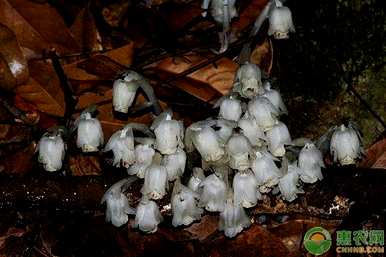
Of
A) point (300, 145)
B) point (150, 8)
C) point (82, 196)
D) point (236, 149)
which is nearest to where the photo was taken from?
point (236, 149)

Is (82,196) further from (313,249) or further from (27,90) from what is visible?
(313,249)

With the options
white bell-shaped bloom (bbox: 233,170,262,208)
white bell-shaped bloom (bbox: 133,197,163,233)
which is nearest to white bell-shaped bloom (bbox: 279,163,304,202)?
white bell-shaped bloom (bbox: 233,170,262,208)

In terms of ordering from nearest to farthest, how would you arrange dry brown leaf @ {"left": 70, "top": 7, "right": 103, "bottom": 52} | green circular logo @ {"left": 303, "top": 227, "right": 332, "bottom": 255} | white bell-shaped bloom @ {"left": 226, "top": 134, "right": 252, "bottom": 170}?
white bell-shaped bloom @ {"left": 226, "top": 134, "right": 252, "bottom": 170} < green circular logo @ {"left": 303, "top": 227, "right": 332, "bottom": 255} < dry brown leaf @ {"left": 70, "top": 7, "right": 103, "bottom": 52}

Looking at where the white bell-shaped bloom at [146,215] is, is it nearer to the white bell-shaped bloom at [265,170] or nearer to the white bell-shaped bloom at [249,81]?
the white bell-shaped bloom at [265,170]

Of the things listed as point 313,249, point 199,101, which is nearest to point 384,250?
point 313,249

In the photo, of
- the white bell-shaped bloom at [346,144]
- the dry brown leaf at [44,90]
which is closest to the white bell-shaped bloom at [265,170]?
A: the white bell-shaped bloom at [346,144]

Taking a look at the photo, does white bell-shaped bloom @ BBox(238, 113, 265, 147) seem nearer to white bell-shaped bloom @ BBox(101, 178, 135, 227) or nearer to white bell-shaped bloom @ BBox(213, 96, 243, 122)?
white bell-shaped bloom @ BBox(213, 96, 243, 122)

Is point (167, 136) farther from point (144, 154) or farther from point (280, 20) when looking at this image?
point (280, 20)
